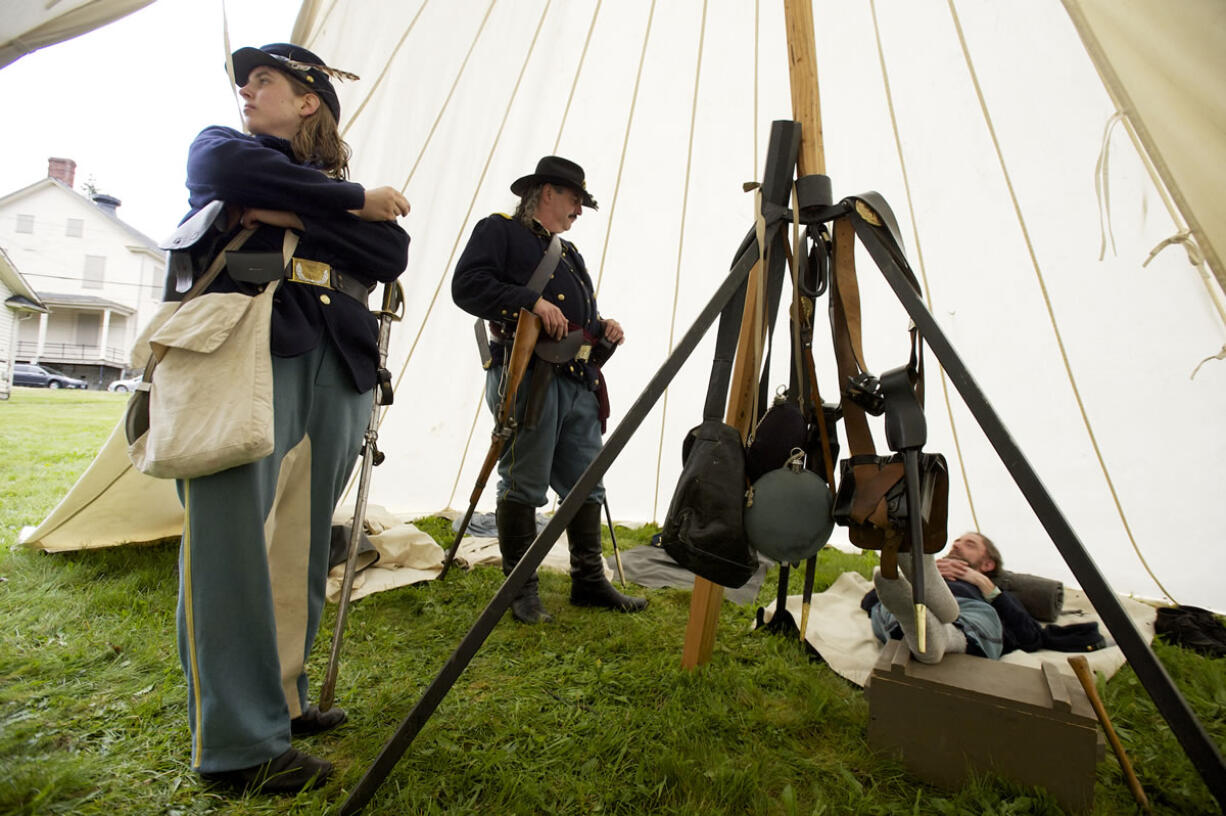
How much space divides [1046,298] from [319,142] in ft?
9.34

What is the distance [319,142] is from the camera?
1.49 meters

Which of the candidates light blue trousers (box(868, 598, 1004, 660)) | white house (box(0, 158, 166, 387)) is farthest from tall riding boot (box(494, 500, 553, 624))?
white house (box(0, 158, 166, 387))

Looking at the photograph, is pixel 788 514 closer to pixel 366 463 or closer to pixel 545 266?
pixel 366 463

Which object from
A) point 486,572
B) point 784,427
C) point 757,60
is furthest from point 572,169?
point 486,572

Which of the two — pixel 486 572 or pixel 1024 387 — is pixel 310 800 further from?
pixel 1024 387

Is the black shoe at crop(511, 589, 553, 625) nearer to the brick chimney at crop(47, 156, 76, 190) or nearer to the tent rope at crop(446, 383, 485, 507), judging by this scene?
the tent rope at crop(446, 383, 485, 507)

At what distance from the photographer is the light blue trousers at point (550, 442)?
2.39 metres

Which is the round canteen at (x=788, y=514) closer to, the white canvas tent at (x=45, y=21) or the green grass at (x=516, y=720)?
the green grass at (x=516, y=720)

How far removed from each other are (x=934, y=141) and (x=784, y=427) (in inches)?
86.1

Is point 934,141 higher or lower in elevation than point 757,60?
lower

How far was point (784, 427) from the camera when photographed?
134cm

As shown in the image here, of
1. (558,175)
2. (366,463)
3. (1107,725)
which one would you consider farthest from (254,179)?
(1107,725)

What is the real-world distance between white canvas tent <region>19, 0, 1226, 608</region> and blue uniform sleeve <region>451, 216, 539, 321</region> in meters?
1.00

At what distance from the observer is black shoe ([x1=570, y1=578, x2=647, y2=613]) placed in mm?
Answer: 2510
